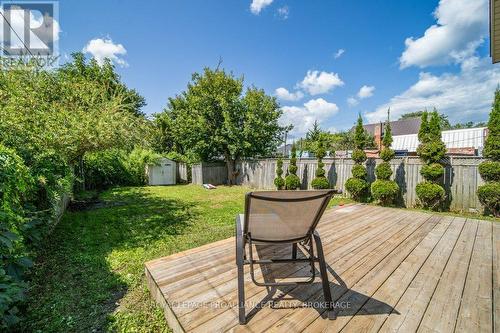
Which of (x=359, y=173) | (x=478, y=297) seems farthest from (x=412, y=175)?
(x=478, y=297)

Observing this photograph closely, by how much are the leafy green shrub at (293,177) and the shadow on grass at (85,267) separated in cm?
527

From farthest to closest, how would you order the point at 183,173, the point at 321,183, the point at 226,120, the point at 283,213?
the point at 183,173
the point at 226,120
the point at 321,183
the point at 283,213

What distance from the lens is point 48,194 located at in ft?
11.2


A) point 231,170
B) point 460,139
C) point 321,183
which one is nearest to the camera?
point 321,183

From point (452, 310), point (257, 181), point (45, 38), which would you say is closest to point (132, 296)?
point (452, 310)

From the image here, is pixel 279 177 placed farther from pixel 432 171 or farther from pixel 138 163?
pixel 138 163

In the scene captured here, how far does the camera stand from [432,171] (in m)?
6.14

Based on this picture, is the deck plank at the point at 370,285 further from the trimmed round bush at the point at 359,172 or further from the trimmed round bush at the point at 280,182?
the trimmed round bush at the point at 280,182

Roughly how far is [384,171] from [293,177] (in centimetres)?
386

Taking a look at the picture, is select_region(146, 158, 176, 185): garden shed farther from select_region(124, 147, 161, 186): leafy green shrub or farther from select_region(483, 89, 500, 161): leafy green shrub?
select_region(483, 89, 500, 161): leafy green shrub

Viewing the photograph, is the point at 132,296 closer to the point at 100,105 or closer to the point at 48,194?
the point at 48,194

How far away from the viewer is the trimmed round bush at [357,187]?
7.55 metres

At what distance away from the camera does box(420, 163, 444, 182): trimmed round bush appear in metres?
6.08

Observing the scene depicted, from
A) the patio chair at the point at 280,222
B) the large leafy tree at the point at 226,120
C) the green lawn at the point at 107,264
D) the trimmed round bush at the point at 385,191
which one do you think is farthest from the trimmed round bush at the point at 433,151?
the large leafy tree at the point at 226,120
